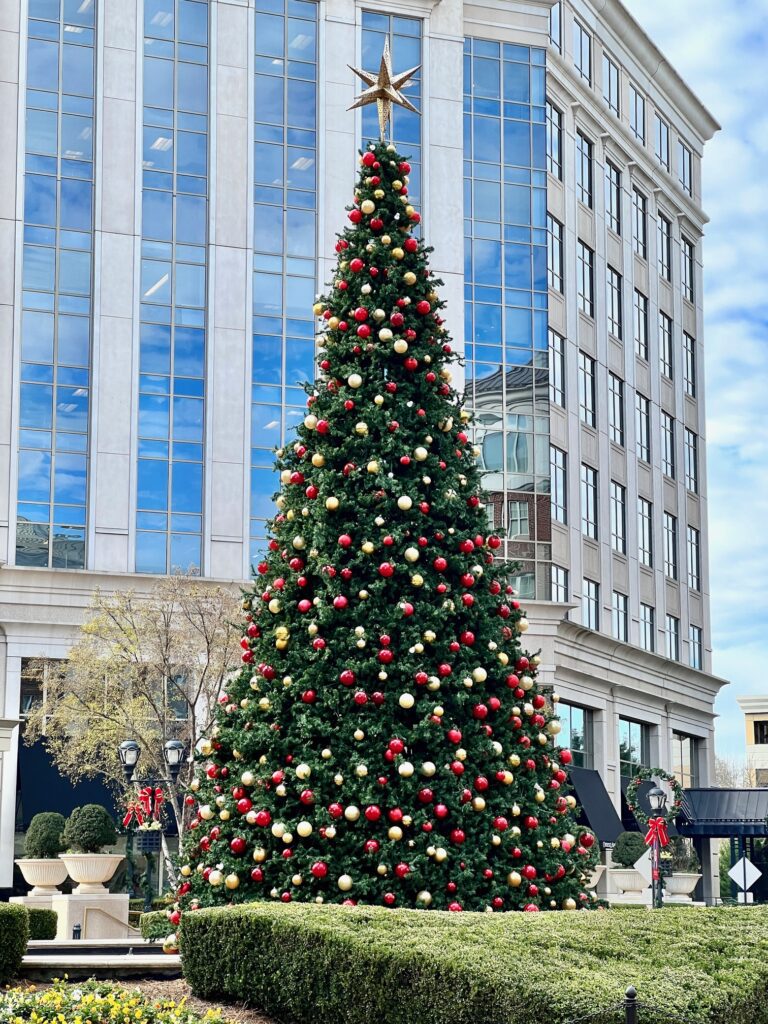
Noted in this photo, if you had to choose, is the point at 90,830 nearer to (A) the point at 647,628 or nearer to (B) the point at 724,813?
(A) the point at 647,628

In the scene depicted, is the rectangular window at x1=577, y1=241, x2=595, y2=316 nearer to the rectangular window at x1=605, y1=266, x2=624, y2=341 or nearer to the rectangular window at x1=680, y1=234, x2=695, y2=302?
the rectangular window at x1=605, y1=266, x2=624, y2=341

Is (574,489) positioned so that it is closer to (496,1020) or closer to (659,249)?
(659,249)

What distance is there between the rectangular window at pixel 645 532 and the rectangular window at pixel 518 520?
35.4ft

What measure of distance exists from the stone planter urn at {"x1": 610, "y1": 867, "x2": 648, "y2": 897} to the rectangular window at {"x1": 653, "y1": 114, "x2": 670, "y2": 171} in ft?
107

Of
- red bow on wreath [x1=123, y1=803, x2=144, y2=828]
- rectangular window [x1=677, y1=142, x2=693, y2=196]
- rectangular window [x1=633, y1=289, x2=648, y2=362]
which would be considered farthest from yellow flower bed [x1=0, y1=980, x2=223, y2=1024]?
rectangular window [x1=677, y1=142, x2=693, y2=196]

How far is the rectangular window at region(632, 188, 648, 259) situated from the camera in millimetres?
61000

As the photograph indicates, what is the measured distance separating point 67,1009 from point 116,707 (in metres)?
25.7

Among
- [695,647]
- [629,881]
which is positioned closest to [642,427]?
[695,647]

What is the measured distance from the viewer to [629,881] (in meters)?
43.3

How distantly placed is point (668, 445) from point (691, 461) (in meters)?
2.70

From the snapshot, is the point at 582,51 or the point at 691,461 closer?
the point at 582,51

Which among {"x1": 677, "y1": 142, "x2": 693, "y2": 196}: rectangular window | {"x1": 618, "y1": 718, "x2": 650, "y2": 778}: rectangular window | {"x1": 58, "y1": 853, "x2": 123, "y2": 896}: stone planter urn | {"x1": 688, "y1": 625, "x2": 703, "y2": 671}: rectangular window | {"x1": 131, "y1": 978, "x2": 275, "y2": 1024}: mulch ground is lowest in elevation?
{"x1": 58, "y1": 853, "x2": 123, "y2": 896}: stone planter urn

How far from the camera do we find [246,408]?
1773 inches

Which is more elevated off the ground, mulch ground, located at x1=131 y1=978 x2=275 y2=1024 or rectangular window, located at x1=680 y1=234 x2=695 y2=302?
rectangular window, located at x1=680 y1=234 x2=695 y2=302
